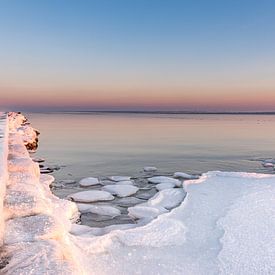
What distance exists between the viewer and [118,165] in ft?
33.3

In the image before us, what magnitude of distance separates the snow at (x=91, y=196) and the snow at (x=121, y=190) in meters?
0.22

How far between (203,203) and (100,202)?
5.68ft

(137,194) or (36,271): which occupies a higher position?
(36,271)

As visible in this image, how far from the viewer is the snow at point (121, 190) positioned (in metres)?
6.34

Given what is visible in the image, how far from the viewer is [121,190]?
654cm

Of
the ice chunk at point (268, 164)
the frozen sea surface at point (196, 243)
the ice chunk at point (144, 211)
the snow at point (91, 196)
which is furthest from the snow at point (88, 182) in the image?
the ice chunk at point (268, 164)

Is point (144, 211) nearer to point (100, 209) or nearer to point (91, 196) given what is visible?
point (100, 209)

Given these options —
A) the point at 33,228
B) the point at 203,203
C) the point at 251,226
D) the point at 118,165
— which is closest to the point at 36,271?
the point at 33,228

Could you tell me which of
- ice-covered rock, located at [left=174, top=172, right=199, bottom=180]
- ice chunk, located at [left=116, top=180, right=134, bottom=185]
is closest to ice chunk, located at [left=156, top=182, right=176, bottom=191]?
ice chunk, located at [left=116, top=180, right=134, bottom=185]

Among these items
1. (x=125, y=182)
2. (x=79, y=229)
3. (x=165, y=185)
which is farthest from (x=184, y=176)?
(x=79, y=229)

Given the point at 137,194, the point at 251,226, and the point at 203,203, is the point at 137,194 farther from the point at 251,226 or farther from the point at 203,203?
the point at 251,226

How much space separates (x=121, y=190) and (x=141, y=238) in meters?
2.51

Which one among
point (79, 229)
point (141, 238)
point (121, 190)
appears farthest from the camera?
point (121, 190)

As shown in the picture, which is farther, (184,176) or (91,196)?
(184,176)
